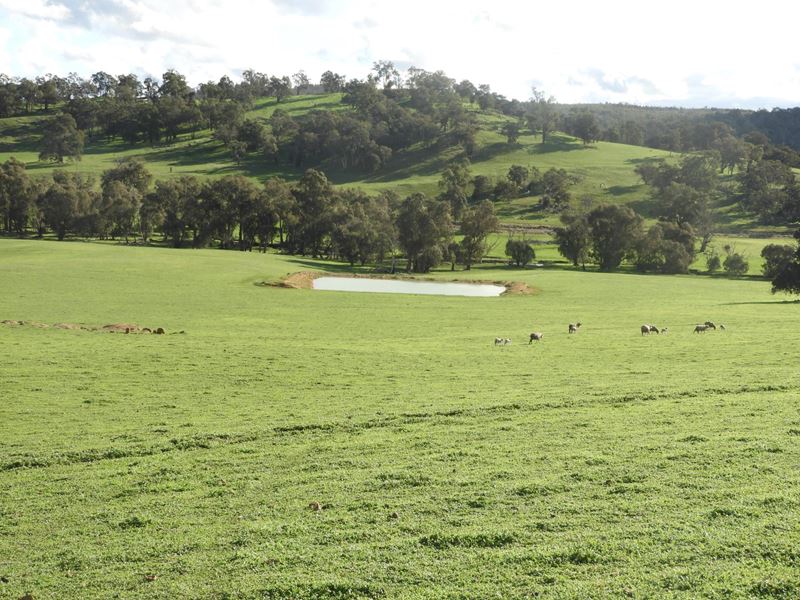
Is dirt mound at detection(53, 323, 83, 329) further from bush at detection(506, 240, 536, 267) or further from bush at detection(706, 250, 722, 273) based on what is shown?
bush at detection(706, 250, 722, 273)

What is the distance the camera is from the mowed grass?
10.7 meters

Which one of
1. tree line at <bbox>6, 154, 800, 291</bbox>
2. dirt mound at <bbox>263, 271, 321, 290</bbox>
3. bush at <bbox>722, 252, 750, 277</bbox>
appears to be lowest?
dirt mound at <bbox>263, 271, 321, 290</bbox>

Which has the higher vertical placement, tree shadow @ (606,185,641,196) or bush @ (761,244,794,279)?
tree shadow @ (606,185,641,196)

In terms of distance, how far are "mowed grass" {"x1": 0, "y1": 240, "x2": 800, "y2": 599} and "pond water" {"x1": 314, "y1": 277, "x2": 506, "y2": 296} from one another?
1473 inches

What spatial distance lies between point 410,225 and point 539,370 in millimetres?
74219

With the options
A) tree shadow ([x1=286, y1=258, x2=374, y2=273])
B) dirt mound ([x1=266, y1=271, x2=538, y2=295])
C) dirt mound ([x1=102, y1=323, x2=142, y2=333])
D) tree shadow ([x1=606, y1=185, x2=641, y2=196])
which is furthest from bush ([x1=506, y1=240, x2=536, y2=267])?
dirt mound ([x1=102, y1=323, x2=142, y2=333])

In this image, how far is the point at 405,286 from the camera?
260 feet

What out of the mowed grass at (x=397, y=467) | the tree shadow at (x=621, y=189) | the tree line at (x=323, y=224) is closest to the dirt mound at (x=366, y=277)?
the tree line at (x=323, y=224)

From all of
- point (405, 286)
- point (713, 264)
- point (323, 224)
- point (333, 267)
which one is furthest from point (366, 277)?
point (713, 264)

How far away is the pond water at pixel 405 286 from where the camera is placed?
243ft

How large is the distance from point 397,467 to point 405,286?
6405 centimetres

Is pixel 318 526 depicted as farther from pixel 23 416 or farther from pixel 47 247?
pixel 47 247

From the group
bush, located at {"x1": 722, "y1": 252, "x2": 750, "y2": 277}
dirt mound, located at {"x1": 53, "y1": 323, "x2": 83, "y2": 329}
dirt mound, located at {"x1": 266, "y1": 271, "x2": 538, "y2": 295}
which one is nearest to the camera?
dirt mound, located at {"x1": 53, "y1": 323, "x2": 83, "y2": 329}

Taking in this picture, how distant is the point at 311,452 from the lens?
1697 centimetres
